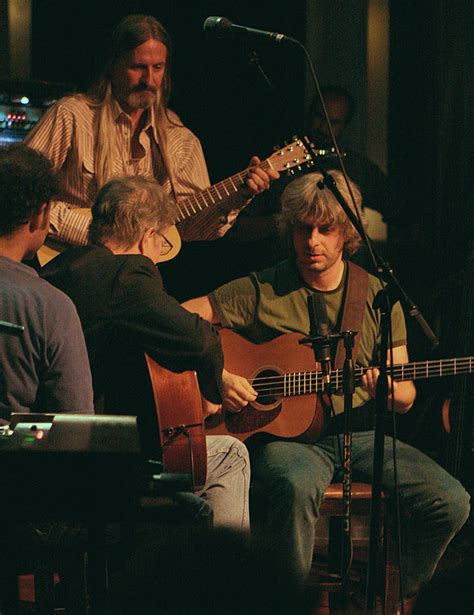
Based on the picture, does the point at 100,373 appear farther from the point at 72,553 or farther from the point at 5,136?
the point at 5,136

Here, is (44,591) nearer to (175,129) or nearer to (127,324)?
(127,324)

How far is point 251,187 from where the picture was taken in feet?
15.6

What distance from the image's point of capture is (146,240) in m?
3.94

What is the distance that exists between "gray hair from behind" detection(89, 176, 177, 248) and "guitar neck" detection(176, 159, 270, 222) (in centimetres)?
82

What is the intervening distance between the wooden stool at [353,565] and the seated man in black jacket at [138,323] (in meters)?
0.35

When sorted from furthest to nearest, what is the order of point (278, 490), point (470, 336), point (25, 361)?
1. point (470, 336)
2. point (278, 490)
3. point (25, 361)

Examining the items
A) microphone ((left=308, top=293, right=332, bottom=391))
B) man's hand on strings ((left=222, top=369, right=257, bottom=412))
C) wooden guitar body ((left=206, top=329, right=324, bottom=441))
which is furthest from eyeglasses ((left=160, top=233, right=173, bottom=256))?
microphone ((left=308, top=293, right=332, bottom=391))

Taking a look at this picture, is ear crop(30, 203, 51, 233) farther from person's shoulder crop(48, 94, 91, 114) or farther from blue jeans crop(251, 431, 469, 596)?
person's shoulder crop(48, 94, 91, 114)

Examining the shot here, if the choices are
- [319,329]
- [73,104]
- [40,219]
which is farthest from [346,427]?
[73,104]

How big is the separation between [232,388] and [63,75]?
264 cm

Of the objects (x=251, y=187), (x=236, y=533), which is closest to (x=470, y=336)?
(x=251, y=187)

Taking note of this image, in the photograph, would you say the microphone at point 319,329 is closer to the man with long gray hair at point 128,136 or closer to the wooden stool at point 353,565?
the wooden stool at point 353,565

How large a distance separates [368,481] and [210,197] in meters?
1.41

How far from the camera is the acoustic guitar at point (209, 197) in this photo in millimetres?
4680
